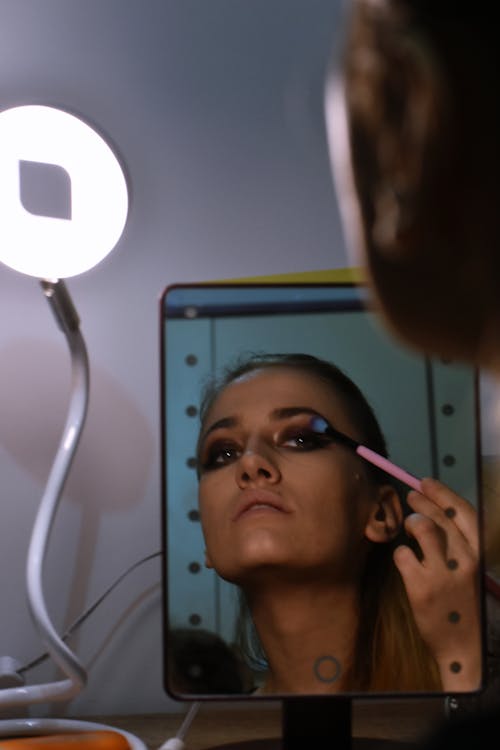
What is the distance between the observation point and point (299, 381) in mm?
751

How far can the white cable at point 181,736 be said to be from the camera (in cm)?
72

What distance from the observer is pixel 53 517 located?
80cm

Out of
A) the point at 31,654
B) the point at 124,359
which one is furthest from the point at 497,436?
the point at 31,654

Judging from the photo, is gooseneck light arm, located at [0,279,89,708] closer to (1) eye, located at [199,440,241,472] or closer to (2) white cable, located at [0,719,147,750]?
(2) white cable, located at [0,719,147,750]

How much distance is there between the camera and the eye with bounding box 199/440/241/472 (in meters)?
0.74

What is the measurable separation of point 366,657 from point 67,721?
0.83 feet

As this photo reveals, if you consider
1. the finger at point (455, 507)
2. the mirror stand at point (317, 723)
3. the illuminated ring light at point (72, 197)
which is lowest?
the mirror stand at point (317, 723)

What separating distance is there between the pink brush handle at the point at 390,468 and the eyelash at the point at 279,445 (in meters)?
0.03

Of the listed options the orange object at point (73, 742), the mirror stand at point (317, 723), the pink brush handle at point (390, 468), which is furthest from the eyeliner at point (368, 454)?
the orange object at point (73, 742)

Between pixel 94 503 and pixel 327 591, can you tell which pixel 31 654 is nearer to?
pixel 94 503

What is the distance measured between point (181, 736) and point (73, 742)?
0.33ft

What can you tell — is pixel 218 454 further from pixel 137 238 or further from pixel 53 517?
pixel 137 238

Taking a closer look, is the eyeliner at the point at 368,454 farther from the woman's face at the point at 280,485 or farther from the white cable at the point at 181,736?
the white cable at the point at 181,736

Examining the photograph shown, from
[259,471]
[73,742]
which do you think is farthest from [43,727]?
[259,471]
